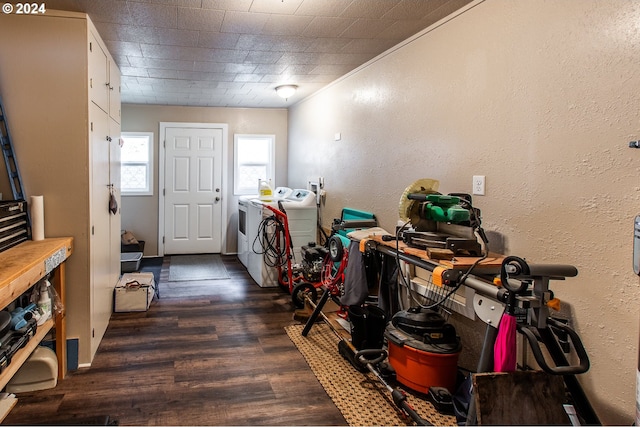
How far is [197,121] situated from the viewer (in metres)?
6.92

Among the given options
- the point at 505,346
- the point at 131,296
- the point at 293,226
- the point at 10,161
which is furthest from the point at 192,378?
the point at 293,226

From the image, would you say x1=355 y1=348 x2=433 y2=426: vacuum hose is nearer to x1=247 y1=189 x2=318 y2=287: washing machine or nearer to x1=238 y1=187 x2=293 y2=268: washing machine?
x1=247 y1=189 x2=318 y2=287: washing machine

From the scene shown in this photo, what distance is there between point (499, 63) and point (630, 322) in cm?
146

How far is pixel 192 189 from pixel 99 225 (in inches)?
148

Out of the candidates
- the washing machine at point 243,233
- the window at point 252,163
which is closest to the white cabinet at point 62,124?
the washing machine at point 243,233

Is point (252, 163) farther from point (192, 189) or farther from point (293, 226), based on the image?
point (293, 226)

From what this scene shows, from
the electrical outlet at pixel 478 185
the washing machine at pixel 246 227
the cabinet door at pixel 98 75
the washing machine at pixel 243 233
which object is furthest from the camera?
the washing machine at pixel 243 233

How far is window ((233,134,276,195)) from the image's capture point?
716cm

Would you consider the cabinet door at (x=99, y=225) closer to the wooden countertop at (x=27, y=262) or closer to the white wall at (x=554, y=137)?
the wooden countertop at (x=27, y=262)

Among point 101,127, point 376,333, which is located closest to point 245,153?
point 101,127

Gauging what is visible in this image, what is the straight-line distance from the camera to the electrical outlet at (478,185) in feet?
8.58

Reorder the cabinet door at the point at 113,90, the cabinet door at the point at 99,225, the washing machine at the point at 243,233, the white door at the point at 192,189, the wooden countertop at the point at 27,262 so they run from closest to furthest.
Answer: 1. the wooden countertop at the point at 27,262
2. the cabinet door at the point at 99,225
3. the cabinet door at the point at 113,90
4. the washing machine at the point at 243,233
5. the white door at the point at 192,189

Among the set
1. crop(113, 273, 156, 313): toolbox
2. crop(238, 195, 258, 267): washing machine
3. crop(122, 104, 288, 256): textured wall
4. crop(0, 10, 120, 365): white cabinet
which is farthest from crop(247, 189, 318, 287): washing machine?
crop(0, 10, 120, 365): white cabinet

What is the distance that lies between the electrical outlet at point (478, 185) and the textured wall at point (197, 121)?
488 cm
